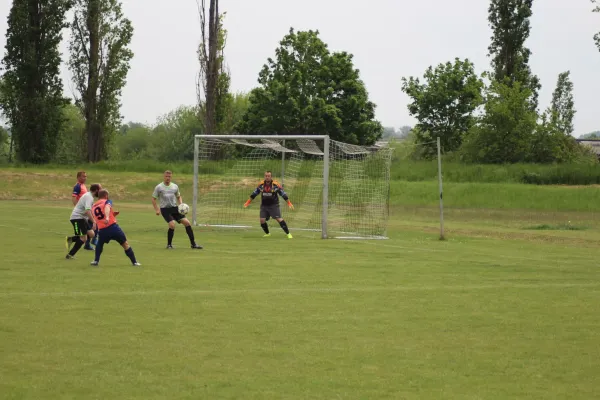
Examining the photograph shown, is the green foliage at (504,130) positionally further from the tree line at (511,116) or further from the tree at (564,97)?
the tree at (564,97)

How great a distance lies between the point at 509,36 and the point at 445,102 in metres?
12.6

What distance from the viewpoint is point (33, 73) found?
52750 mm

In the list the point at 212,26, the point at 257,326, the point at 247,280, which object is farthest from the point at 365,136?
the point at 257,326

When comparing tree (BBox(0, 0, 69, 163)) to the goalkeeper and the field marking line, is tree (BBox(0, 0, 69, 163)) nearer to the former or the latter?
the goalkeeper

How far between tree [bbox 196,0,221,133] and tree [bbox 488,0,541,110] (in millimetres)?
16569

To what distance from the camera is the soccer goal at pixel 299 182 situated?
98.6ft

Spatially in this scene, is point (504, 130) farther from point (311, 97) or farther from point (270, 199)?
point (270, 199)

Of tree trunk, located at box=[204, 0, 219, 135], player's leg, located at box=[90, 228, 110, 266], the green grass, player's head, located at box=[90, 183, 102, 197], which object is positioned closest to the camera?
the green grass

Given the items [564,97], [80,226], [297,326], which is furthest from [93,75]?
[564,97]

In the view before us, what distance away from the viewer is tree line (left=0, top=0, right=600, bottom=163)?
52.8 metres

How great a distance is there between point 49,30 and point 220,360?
47.2 meters

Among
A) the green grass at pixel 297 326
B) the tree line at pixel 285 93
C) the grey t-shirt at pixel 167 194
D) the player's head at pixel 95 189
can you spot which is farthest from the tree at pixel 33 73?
the player's head at pixel 95 189

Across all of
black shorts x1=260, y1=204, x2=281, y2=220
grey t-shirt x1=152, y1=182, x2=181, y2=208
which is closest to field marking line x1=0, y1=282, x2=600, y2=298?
grey t-shirt x1=152, y1=182, x2=181, y2=208

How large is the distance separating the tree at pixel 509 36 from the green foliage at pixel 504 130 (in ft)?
6.73
